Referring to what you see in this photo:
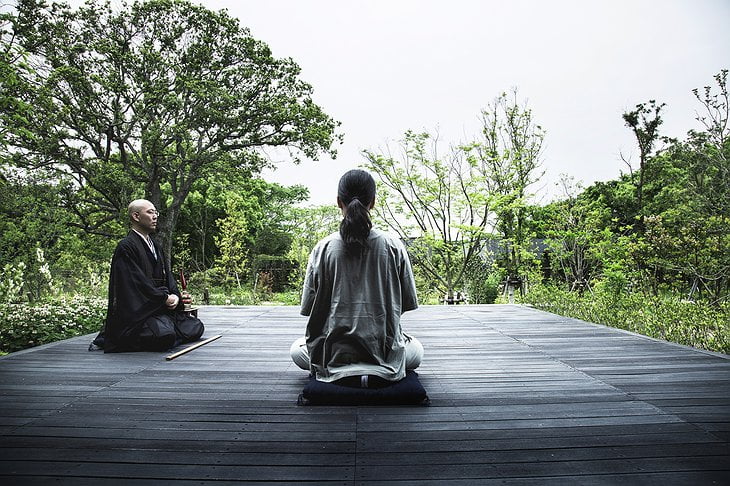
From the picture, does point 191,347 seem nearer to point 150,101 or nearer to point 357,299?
point 357,299

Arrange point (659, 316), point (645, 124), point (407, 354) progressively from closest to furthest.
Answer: point (407, 354)
point (659, 316)
point (645, 124)

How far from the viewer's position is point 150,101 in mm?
9445

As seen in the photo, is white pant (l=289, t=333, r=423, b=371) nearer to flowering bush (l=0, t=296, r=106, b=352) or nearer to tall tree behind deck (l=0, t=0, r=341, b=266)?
flowering bush (l=0, t=296, r=106, b=352)

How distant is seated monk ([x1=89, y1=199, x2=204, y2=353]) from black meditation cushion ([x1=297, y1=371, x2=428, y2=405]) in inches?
74.5

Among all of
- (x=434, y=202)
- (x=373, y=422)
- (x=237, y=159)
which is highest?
(x=237, y=159)

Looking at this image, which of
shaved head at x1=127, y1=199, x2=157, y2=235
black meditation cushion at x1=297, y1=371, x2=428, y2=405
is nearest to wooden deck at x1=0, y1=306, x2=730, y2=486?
black meditation cushion at x1=297, y1=371, x2=428, y2=405

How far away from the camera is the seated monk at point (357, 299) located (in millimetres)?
2250

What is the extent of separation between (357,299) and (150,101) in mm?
8978

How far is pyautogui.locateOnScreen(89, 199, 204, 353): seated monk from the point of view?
140 inches

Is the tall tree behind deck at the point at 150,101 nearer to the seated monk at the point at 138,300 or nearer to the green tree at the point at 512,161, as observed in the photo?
the green tree at the point at 512,161

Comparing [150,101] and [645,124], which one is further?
[645,124]

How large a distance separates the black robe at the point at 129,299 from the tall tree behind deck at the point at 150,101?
6498mm

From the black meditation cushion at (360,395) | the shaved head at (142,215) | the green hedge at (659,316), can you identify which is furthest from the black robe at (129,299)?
the green hedge at (659,316)

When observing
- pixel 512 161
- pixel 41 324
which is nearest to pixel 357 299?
pixel 41 324
